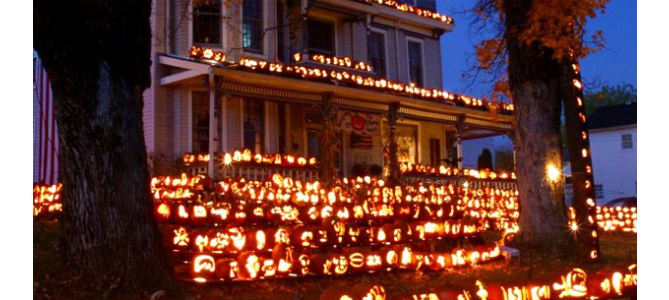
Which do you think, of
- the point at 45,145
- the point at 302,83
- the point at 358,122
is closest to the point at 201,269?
the point at 302,83

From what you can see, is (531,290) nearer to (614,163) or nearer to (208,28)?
(208,28)

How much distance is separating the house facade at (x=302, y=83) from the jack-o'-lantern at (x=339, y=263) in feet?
22.7

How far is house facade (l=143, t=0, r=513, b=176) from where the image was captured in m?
16.5

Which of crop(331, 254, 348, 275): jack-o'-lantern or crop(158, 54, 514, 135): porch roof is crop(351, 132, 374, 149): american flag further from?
crop(331, 254, 348, 275): jack-o'-lantern

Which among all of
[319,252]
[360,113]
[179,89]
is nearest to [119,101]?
[319,252]

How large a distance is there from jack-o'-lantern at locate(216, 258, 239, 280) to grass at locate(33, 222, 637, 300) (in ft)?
0.58

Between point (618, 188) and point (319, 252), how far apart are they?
27376 mm

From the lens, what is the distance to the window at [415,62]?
24.1 meters

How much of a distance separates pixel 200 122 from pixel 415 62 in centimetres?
987

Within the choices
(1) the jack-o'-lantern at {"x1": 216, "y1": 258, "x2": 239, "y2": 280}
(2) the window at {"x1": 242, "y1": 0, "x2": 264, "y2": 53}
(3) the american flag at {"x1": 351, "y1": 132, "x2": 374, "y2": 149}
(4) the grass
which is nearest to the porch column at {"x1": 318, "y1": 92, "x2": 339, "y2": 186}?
(2) the window at {"x1": 242, "y1": 0, "x2": 264, "y2": 53}

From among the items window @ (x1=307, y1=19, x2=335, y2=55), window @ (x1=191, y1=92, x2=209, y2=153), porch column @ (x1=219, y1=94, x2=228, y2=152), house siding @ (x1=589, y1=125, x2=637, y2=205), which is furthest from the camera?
house siding @ (x1=589, y1=125, x2=637, y2=205)

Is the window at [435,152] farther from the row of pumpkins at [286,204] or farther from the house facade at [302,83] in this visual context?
the row of pumpkins at [286,204]

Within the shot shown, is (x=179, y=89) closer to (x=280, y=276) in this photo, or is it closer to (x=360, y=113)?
(x=360, y=113)

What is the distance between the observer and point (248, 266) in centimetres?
755
